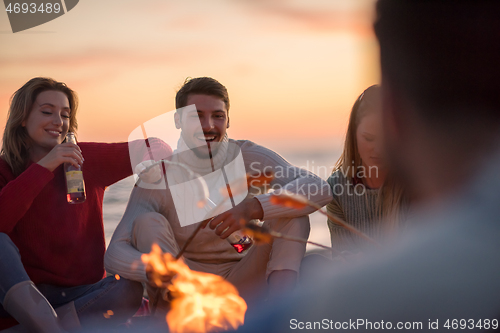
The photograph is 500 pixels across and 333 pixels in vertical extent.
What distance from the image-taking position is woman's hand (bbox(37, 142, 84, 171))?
2.50 metres

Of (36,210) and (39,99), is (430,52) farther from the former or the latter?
(39,99)

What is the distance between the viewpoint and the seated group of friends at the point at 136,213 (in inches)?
91.4

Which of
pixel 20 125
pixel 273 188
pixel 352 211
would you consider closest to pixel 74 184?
pixel 20 125

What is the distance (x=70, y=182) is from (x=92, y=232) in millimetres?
344

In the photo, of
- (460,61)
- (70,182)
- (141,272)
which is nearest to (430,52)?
(460,61)

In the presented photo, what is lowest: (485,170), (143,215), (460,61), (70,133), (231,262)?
(231,262)

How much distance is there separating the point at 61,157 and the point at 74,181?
18 cm

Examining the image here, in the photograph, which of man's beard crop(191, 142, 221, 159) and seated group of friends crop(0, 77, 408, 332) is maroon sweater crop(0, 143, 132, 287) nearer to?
seated group of friends crop(0, 77, 408, 332)

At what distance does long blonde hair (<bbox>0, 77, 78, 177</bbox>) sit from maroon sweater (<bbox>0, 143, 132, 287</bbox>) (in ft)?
0.22

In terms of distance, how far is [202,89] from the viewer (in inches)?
113

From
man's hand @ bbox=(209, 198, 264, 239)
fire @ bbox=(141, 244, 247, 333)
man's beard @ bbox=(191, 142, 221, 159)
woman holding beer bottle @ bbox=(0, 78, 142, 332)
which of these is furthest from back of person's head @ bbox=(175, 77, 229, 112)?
fire @ bbox=(141, 244, 247, 333)

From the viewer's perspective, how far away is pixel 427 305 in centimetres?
54

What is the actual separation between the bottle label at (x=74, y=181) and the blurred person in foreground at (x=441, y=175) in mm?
2336

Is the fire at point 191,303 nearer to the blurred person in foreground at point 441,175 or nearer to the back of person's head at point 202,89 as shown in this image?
the back of person's head at point 202,89
